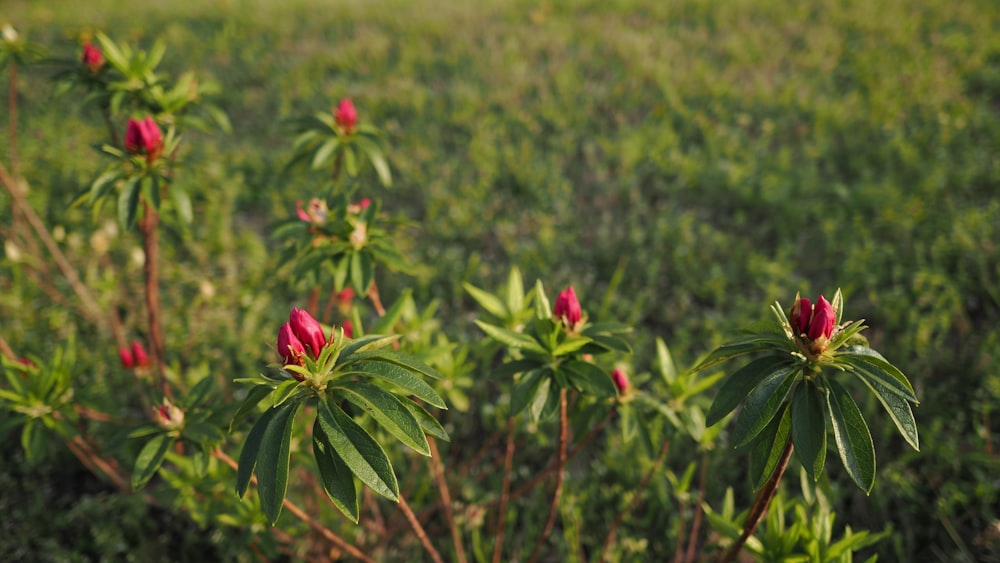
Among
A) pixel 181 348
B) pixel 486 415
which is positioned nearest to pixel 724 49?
pixel 486 415

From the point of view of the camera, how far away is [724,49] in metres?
6.48

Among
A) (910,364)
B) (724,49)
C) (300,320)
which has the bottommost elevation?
(300,320)

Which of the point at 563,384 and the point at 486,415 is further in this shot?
the point at 486,415

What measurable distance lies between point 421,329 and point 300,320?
984mm

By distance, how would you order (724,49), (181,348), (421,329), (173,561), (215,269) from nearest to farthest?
(421,329) → (173,561) → (181,348) → (215,269) → (724,49)

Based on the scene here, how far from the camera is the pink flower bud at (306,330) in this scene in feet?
3.72

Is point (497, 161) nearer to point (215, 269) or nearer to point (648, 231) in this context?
point (648, 231)

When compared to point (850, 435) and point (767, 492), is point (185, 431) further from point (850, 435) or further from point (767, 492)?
point (850, 435)

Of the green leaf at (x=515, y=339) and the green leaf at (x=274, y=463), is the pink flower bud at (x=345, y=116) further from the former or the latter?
the green leaf at (x=274, y=463)

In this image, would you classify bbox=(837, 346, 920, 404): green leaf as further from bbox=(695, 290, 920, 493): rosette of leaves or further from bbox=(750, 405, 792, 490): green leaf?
bbox=(750, 405, 792, 490): green leaf

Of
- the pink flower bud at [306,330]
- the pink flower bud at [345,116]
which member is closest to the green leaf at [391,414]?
the pink flower bud at [306,330]

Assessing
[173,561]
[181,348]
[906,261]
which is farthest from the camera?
[906,261]

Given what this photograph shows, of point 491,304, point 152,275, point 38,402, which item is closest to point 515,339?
point 491,304

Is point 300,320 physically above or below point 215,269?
above
